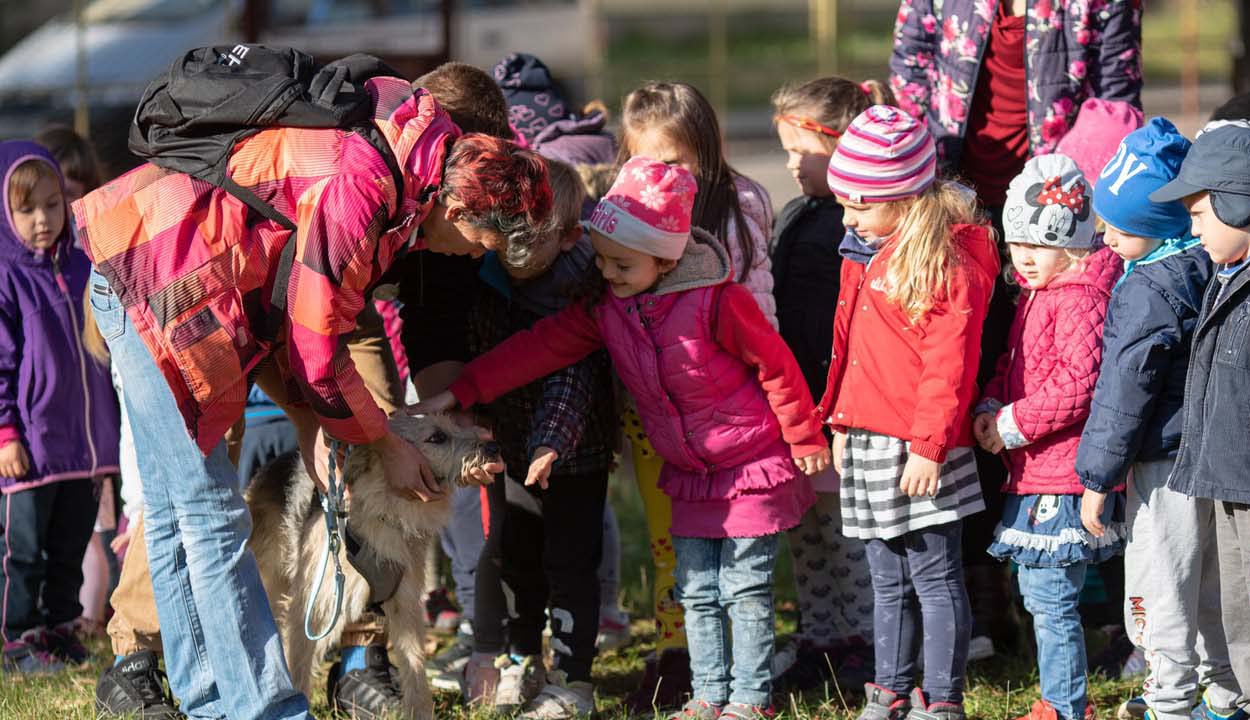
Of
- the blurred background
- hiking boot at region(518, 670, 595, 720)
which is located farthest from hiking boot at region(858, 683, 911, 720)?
the blurred background

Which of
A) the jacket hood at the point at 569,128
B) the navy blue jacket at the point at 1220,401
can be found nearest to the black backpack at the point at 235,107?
the jacket hood at the point at 569,128

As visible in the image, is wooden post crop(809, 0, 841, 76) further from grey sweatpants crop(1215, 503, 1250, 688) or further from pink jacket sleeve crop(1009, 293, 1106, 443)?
grey sweatpants crop(1215, 503, 1250, 688)

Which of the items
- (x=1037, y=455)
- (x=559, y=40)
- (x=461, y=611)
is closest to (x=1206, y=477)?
(x=1037, y=455)

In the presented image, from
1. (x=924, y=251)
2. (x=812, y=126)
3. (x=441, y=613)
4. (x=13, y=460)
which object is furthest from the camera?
(x=441, y=613)

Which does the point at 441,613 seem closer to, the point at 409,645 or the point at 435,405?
the point at 409,645

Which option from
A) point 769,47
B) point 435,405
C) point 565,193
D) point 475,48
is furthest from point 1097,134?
point 769,47

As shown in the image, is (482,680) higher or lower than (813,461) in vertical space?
lower

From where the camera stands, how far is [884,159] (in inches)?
170

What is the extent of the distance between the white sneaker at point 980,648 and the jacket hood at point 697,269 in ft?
5.65

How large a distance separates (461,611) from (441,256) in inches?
77.0

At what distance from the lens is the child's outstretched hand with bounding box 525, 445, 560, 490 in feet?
14.6

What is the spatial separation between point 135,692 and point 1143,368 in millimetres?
3331

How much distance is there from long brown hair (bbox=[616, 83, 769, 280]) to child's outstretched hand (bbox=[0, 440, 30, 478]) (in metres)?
2.70

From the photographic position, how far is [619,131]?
16.4 feet
